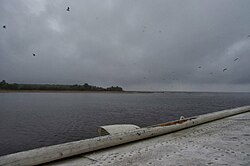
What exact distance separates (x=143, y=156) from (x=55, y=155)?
1780 millimetres

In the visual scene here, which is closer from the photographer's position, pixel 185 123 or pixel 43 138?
pixel 185 123

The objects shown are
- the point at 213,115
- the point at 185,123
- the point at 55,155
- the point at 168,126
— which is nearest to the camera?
the point at 55,155

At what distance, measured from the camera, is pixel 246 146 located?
Result: 345 centimetres

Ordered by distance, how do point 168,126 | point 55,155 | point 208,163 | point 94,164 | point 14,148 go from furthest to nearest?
point 14,148
point 168,126
point 55,155
point 94,164
point 208,163

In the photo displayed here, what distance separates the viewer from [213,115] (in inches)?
294

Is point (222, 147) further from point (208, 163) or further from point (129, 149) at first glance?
point (129, 149)

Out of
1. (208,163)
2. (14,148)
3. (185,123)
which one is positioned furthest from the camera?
(14,148)

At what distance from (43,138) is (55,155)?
8.21 metres

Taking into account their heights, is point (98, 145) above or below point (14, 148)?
above

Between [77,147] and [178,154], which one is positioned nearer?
[178,154]

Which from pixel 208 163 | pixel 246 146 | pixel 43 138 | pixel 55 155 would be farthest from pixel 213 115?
pixel 43 138

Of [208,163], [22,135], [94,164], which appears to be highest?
[208,163]

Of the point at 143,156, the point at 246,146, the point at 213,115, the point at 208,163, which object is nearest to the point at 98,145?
the point at 143,156

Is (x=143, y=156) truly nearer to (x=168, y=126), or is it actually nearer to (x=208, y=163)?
(x=208, y=163)
